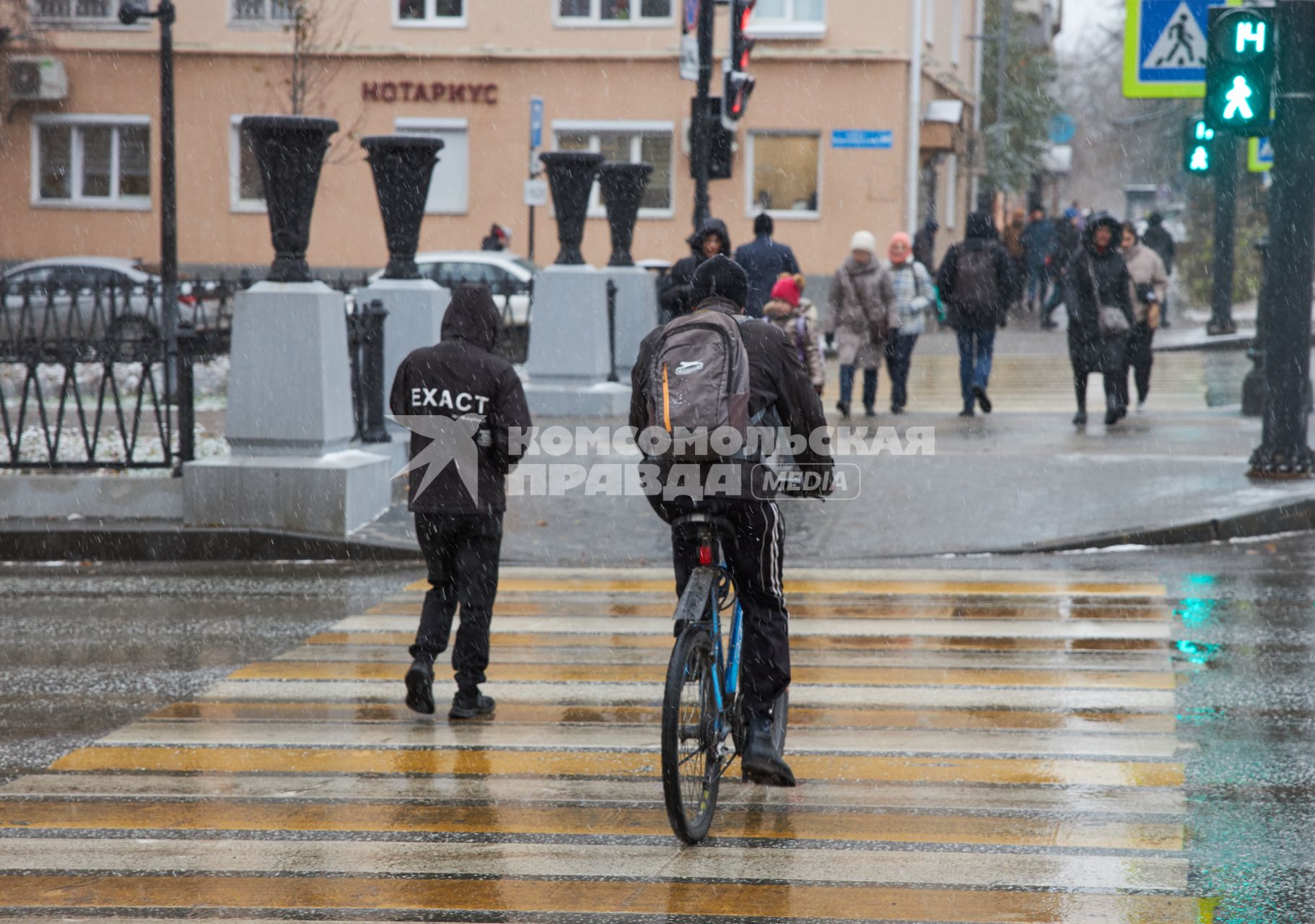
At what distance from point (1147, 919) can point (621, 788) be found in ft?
6.49

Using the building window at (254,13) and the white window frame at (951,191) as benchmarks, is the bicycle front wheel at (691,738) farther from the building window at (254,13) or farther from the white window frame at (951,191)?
the white window frame at (951,191)

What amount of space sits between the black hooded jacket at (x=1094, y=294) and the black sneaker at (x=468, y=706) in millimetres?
10387

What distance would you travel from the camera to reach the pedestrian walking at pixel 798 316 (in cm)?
1327

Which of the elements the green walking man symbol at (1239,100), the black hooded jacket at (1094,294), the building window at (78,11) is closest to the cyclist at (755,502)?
the green walking man symbol at (1239,100)

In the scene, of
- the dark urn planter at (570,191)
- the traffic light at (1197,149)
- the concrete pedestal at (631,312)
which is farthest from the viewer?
the concrete pedestal at (631,312)

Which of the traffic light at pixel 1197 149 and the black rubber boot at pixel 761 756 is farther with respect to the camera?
the traffic light at pixel 1197 149

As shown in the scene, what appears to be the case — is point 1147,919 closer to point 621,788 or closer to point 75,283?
point 621,788

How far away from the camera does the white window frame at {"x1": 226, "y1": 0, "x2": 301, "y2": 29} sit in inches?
1414

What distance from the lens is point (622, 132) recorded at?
35.2m

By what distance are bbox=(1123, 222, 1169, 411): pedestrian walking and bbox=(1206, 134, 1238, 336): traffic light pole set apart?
3.42m

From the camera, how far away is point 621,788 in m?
6.06

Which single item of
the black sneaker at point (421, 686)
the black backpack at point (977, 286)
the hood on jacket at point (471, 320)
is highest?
the black backpack at point (977, 286)

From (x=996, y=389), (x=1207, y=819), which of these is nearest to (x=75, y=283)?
(x=996, y=389)

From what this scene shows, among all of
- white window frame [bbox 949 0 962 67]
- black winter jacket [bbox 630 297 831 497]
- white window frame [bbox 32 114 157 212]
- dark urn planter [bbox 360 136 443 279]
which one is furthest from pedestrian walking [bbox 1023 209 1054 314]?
black winter jacket [bbox 630 297 831 497]
